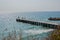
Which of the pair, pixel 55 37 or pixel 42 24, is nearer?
pixel 55 37

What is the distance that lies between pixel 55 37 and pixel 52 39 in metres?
0.10

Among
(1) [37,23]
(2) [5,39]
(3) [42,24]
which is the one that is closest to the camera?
(2) [5,39]

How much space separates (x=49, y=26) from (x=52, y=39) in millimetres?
10526

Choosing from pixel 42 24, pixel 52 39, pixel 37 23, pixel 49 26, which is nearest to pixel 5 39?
pixel 52 39

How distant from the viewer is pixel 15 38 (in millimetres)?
3365

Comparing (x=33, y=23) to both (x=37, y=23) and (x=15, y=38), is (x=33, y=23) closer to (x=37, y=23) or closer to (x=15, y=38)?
(x=37, y=23)

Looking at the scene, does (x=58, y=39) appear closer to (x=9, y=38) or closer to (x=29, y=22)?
(x=9, y=38)

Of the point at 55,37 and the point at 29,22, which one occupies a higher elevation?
the point at 55,37

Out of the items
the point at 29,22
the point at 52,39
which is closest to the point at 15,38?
the point at 52,39

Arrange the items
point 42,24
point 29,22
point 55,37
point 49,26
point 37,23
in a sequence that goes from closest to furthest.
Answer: point 55,37 < point 49,26 < point 42,24 < point 37,23 < point 29,22

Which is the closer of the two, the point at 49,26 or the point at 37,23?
the point at 49,26

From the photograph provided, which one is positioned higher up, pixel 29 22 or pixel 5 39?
pixel 5 39

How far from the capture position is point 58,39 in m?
3.41

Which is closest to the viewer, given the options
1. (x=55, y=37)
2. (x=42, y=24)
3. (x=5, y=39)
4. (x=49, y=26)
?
(x=5, y=39)
